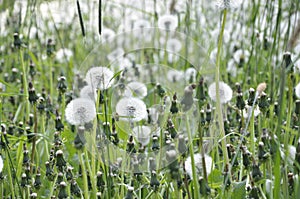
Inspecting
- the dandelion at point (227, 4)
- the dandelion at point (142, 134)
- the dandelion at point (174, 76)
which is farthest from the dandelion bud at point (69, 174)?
the dandelion at point (174, 76)

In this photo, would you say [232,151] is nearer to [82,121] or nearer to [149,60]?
[82,121]

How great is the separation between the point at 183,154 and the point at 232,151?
0.20m

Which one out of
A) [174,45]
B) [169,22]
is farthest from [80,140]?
[174,45]

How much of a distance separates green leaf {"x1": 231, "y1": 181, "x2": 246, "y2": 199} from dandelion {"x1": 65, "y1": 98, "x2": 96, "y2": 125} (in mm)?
322

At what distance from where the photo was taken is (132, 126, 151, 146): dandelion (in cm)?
148

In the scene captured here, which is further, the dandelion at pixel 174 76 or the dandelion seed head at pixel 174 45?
the dandelion seed head at pixel 174 45

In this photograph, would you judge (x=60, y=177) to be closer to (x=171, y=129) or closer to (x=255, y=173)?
(x=171, y=129)

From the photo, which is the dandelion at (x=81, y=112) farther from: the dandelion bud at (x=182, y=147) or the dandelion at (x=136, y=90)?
the dandelion at (x=136, y=90)

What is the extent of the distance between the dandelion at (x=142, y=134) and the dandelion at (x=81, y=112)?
0.73 feet

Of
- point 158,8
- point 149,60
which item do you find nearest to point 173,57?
point 149,60

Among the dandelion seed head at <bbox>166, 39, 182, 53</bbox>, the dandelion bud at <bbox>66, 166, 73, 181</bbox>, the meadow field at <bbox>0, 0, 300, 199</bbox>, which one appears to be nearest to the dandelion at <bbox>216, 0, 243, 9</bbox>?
the meadow field at <bbox>0, 0, 300, 199</bbox>

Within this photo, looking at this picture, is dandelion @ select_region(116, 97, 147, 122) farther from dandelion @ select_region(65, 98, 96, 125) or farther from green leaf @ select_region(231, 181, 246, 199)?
green leaf @ select_region(231, 181, 246, 199)

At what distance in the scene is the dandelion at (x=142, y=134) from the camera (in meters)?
1.48

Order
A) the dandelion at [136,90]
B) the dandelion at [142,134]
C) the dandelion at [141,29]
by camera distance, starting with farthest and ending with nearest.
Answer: the dandelion at [141,29] → the dandelion at [136,90] → the dandelion at [142,134]
